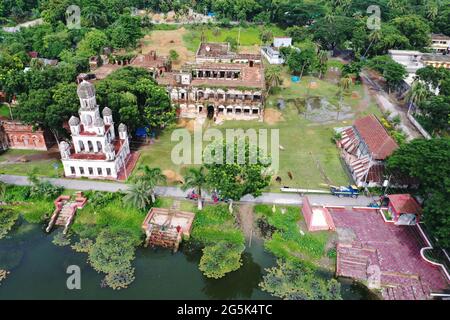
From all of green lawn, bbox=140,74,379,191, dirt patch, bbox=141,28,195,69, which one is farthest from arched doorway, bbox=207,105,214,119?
dirt patch, bbox=141,28,195,69

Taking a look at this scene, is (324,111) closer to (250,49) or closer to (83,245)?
(250,49)

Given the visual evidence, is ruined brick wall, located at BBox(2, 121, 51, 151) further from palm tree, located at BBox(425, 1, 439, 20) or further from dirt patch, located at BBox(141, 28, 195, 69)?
palm tree, located at BBox(425, 1, 439, 20)

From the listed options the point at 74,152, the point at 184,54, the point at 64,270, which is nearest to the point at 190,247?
the point at 64,270

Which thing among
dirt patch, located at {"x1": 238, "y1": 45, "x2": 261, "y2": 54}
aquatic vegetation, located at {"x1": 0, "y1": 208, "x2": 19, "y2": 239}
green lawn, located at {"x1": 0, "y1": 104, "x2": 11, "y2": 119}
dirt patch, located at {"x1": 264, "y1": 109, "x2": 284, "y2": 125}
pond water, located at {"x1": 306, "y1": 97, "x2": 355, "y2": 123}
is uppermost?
dirt patch, located at {"x1": 238, "y1": 45, "x2": 261, "y2": 54}

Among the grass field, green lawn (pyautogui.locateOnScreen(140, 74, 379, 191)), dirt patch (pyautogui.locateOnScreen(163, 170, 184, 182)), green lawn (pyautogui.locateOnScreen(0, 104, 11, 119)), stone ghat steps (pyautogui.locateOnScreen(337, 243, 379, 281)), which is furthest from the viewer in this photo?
green lawn (pyautogui.locateOnScreen(0, 104, 11, 119))

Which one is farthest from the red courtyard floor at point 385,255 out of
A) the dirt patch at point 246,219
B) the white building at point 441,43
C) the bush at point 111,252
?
the white building at point 441,43

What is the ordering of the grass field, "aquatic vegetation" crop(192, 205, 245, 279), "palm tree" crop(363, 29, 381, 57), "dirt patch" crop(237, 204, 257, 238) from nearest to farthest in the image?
"aquatic vegetation" crop(192, 205, 245, 279) → "dirt patch" crop(237, 204, 257, 238) → the grass field → "palm tree" crop(363, 29, 381, 57)

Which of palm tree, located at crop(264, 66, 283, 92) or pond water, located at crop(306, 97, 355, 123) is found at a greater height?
palm tree, located at crop(264, 66, 283, 92)

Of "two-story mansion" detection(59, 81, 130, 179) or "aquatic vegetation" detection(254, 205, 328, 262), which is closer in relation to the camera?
"aquatic vegetation" detection(254, 205, 328, 262)
